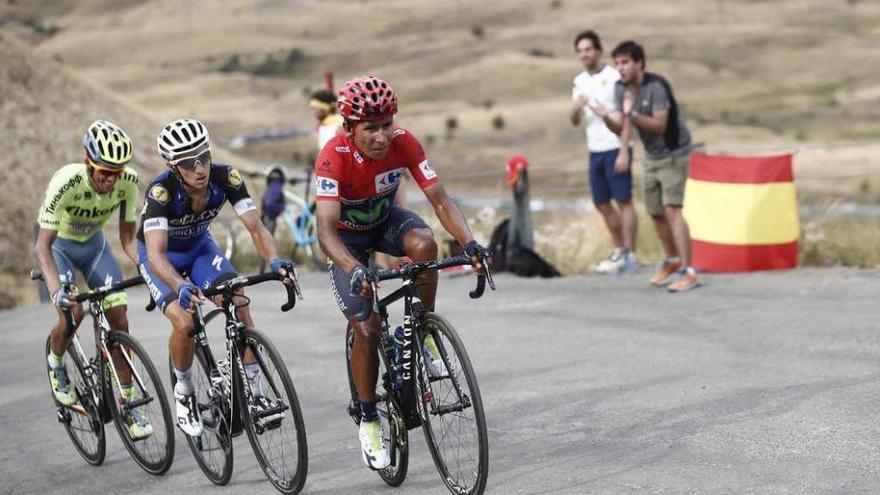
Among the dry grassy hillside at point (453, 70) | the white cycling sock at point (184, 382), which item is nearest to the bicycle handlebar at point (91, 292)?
the white cycling sock at point (184, 382)

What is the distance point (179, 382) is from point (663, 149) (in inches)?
255

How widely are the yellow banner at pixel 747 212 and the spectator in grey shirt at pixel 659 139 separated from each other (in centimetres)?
76

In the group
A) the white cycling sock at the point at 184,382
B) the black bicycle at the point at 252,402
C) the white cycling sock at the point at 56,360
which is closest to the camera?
the black bicycle at the point at 252,402

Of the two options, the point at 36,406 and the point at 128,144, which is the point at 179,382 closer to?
the point at 128,144

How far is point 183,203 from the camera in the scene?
8242mm

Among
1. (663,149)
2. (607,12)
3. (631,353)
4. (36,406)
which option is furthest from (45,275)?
(607,12)

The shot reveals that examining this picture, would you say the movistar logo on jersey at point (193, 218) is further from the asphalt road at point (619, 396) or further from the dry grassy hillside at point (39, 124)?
the dry grassy hillside at point (39, 124)

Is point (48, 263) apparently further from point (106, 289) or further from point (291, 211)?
point (291, 211)

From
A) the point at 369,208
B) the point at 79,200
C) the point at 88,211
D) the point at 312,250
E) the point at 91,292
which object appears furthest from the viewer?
the point at 312,250

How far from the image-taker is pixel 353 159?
296 inches

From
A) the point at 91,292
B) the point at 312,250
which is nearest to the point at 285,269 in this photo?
the point at 91,292

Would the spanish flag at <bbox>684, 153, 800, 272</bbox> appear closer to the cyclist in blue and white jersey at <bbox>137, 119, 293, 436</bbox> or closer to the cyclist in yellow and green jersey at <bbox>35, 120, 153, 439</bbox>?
the cyclist in yellow and green jersey at <bbox>35, 120, 153, 439</bbox>

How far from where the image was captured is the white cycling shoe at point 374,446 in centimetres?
754

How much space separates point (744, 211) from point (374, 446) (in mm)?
7295
